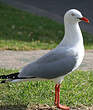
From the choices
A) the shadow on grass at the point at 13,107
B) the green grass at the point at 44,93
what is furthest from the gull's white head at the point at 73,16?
the shadow on grass at the point at 13,107

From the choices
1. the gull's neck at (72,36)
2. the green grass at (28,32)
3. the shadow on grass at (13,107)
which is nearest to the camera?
the gull's neck at (72,36)

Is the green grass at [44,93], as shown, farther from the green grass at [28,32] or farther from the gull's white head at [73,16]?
the green grass at [28,32]

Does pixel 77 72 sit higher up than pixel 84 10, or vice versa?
pixel 84 10

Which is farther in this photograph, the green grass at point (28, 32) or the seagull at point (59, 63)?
the green grass at point (28, 32)

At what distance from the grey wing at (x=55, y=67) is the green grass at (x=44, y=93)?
553mm

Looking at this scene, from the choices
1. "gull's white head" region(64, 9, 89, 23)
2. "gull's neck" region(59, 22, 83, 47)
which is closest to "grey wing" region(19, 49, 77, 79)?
"gull's neck" region(59, 22, 83, 47)

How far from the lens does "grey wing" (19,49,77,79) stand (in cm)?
430

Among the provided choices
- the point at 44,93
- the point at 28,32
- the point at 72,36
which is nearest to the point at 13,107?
the point at 44,93

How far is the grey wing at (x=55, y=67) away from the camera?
4.30m

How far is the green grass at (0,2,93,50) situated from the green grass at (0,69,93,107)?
3076 mm

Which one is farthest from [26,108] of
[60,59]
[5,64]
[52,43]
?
[52,43]

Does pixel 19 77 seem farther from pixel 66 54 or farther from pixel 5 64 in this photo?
pixel 5 64

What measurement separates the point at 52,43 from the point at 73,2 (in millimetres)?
7216

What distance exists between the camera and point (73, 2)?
16.3 metres
